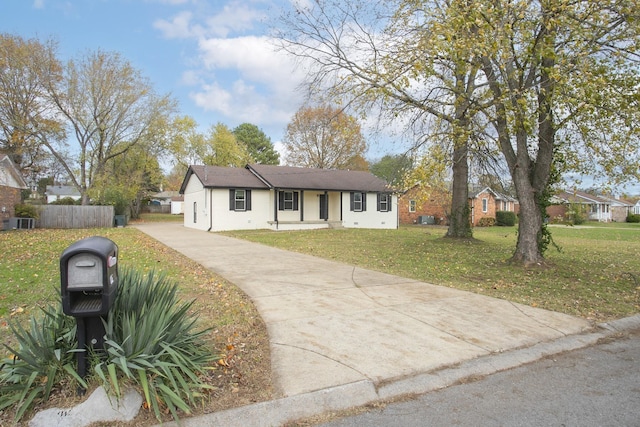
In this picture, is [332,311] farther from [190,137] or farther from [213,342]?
[190,137]

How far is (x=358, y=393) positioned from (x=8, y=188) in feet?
84.7

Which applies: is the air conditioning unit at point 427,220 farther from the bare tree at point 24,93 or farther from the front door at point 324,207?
the bare tree at point 24,93

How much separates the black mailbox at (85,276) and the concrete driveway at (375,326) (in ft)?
5.28

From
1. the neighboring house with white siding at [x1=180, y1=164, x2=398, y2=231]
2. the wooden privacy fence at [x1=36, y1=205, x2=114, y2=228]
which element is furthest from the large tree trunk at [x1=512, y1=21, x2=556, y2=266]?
the wooden privacy fence at [x1=36, y1=205, x2=114, y2=228]

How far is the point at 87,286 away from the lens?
2.86m

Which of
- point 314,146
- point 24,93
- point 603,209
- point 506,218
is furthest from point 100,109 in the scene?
point 603,209

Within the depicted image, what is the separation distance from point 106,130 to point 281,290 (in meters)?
27.6

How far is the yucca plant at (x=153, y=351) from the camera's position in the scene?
2912mm

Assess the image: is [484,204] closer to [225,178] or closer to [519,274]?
[225,178]

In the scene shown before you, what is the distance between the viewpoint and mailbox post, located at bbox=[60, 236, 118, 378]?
112 inches

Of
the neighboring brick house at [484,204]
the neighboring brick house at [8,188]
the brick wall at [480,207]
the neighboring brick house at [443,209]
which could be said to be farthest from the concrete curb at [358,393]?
the brick wall at [480,207]

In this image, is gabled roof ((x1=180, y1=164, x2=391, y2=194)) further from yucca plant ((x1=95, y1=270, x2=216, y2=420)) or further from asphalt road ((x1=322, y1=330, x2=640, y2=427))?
asphalt road ((x1=322, y1=330, x2=640, y2=427))

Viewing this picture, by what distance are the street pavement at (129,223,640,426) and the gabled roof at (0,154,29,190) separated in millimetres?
20681

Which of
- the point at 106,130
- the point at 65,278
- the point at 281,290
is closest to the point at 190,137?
the point at 106,130
